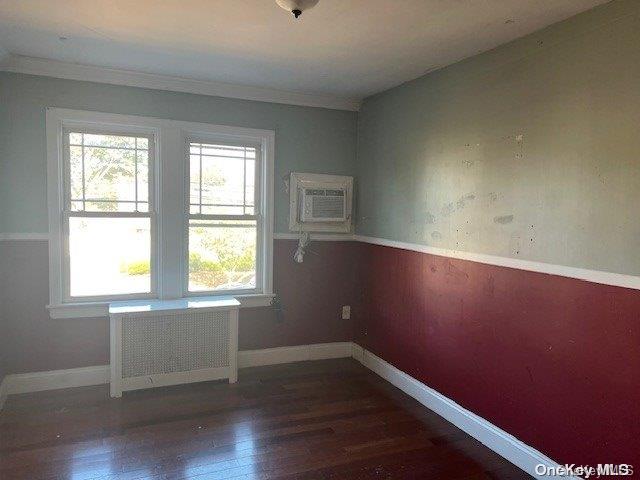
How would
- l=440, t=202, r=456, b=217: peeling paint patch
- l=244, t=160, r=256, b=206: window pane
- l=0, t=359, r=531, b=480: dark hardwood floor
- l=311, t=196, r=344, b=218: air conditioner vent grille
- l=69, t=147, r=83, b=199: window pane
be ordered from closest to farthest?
l=0, t=359, r=531, b=480: dark hardwood floor, l=440, t=202, r=456, b=217: peeling paint patch, l=69, t=147, r=83, b=199: window pane, l=244, t=160, r=256, b=206: window pane, l=311, t=196, r=344, b=218: air conditioner vent grille

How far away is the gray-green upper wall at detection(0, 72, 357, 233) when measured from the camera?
3.22m

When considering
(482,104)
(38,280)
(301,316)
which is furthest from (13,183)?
(482,104)

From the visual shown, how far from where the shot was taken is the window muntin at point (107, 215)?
344 centimetres

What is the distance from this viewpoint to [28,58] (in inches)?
123

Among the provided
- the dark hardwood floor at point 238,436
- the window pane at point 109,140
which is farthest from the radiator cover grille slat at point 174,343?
the window pane at point 109,140

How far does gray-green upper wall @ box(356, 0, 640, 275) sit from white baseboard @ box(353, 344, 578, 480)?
1.06 metres

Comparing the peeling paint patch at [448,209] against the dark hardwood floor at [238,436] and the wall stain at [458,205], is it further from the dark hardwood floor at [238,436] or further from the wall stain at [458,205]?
the dark hardwood floor at [238,436]

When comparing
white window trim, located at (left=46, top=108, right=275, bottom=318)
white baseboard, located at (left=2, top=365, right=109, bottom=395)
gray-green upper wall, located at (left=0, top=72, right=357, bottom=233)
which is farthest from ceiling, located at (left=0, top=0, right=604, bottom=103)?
white baseboard, located at (left=2, top=365, right=109, bottom=395)

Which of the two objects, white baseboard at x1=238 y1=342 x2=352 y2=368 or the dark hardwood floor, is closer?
the dark hardwood floor

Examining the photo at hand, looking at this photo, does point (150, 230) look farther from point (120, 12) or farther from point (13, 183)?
point (120, 12)

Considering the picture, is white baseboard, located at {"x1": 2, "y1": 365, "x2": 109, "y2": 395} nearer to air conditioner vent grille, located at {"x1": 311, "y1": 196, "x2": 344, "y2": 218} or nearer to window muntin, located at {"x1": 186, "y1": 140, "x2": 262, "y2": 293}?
window muntin, located at {"x1": 186, "y1": 140, "x2": 262, "y2": 293}

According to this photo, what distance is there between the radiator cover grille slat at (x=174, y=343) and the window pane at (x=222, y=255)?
425mm

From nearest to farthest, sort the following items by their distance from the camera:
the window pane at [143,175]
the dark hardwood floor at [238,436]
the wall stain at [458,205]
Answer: the dark hardwood floor at [238,436]
the wall stain at [458,205]
the window pane at [143,175]

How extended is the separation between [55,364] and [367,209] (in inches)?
110
